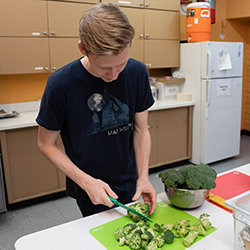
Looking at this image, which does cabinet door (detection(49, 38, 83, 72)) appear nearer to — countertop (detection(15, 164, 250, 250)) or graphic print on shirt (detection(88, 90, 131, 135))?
graphic print on shirt (detection(88, 90, 131, 135))

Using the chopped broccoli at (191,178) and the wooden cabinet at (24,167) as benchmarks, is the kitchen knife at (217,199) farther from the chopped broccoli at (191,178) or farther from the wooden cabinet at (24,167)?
the wooden cabinet at (24,167)

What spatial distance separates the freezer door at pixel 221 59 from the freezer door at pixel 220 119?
0.30ft

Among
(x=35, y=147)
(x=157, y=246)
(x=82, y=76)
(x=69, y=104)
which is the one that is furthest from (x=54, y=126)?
(x=35, y=147)

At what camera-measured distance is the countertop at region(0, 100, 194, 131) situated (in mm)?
2658

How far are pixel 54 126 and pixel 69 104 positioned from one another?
0.11m

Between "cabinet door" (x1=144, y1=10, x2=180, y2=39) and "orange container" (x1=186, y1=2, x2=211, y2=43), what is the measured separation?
0.63 feet

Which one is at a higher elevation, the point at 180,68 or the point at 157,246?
the point at 180,68

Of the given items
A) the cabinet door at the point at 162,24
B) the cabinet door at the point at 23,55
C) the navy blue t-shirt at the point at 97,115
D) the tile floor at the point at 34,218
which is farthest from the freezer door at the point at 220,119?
the navy blue t-shirt at the point at 97,115

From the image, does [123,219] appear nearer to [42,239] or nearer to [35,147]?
[42,239]

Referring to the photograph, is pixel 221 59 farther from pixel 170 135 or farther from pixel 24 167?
pixel 24 167

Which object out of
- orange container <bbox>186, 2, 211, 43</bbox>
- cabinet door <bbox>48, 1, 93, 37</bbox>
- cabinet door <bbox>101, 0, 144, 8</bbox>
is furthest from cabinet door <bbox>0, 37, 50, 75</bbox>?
orange container <bbox>186, 2, 211, 43</bbox>

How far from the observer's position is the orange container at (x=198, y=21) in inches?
139

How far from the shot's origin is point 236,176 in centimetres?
144

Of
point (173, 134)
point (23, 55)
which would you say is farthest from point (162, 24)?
point (23, 55)
